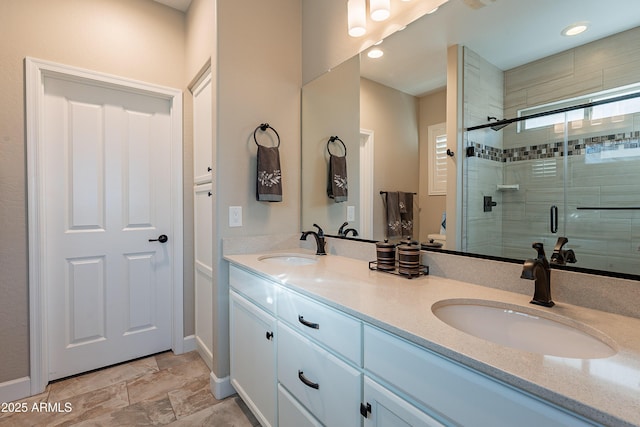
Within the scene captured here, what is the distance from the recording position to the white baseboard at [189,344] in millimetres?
2451

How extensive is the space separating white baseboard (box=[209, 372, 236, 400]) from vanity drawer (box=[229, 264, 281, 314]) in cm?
61

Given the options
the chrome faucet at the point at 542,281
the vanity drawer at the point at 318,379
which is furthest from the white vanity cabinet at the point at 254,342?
the chrome faucet at the point at 542,281

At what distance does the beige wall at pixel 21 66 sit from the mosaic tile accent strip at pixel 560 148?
247cm

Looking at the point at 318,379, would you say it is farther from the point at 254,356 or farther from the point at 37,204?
the point at 37,204

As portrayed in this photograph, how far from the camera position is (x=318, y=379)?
1.07 metres

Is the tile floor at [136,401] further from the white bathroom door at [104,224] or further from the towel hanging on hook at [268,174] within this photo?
the towel hanging on hook at [268,174]

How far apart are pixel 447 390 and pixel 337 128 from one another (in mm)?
1628

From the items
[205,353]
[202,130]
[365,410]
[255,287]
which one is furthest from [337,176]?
[205,353]

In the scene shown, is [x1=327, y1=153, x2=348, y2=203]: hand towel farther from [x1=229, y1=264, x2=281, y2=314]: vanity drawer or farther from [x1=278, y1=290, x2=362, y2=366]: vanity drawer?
[x1=278, y1=290, x2=362, y2=366]: vanity drawer

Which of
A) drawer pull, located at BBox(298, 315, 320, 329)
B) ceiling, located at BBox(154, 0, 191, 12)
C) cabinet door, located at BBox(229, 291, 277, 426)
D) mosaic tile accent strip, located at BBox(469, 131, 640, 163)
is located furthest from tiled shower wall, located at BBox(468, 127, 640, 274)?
ceiling, located at BBox(154, 0, 191, 12)

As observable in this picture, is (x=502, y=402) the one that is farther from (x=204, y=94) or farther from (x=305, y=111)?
(x=204, y=94)

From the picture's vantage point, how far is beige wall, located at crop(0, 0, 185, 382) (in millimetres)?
1810

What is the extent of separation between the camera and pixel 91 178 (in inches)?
84.4

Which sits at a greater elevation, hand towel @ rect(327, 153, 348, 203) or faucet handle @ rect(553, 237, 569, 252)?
hand towel @ rect(327, 153, 348, 203)
